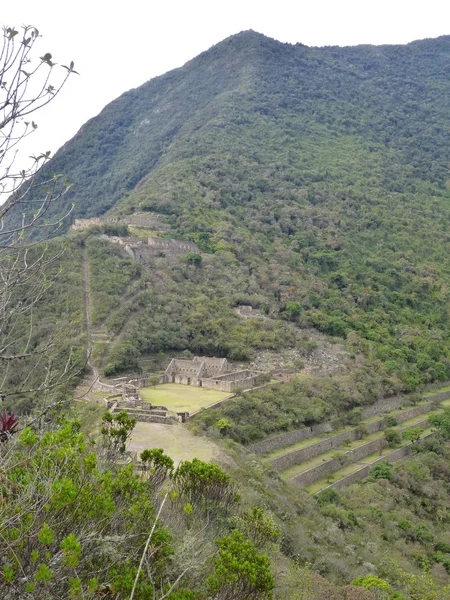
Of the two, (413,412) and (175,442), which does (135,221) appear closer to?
(413,412)

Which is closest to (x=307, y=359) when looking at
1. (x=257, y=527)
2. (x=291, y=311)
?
(x=291, y=311)

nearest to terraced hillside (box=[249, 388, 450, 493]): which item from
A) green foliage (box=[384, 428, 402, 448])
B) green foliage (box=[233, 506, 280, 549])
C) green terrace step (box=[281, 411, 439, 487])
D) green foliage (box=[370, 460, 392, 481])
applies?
green terrace step (box=[281, 411, 439, 487])

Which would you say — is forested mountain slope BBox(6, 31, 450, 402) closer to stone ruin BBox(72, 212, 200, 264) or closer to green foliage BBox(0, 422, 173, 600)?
stone ruin BBox(72, 212, 200, 264)

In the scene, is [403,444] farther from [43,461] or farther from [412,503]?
[43,461]

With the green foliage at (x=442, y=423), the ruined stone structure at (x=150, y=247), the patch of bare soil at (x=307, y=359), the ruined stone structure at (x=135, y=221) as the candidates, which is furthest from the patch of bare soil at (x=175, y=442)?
the ruined stone structure at (x=135, y=221)

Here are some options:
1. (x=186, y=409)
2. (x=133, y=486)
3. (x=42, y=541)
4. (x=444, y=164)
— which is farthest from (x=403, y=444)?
(x=444, y=164)

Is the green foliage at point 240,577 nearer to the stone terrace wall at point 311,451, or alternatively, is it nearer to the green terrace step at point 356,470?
the stone terrace wall at point 311,451

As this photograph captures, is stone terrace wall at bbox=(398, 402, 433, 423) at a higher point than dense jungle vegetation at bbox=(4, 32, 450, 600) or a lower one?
lower
